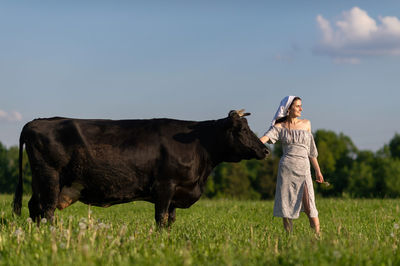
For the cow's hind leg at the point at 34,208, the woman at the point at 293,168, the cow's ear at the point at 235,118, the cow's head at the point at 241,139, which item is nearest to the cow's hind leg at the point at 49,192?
the cow's hind leg at the point at 34,208

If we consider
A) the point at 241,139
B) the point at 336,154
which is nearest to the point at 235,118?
the point at 241,139

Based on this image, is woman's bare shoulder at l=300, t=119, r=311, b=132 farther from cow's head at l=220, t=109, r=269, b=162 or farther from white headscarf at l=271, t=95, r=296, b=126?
cow's head at l=220, t=109, r=269, b=162

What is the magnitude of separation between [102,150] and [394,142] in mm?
81105

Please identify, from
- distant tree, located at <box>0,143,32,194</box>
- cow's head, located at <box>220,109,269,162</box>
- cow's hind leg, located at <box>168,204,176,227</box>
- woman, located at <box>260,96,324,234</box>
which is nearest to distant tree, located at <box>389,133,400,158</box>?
distant tree, located at <box>0,143,32,194</box>

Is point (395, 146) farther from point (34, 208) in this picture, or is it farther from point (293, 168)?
point (34, 208)

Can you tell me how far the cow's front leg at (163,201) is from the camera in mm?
8148

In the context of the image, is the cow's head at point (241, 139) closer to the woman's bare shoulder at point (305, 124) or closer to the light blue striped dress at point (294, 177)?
the light blue striped dress at point (294, 177)

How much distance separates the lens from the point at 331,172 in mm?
66750

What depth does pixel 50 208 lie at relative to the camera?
819 centimetres

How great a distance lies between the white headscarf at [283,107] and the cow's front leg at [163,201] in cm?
248

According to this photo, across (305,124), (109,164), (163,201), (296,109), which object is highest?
(296,109)

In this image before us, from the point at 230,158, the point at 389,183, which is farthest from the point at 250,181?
the point at 230,158

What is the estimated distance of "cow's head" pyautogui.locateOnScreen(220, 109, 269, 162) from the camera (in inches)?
351

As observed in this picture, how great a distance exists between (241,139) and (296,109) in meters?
1.18
